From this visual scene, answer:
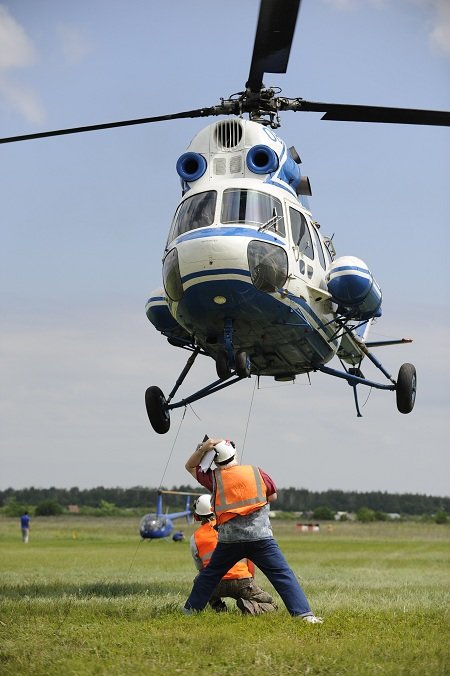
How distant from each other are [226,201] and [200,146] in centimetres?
154

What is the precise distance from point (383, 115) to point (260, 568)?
24.0ft

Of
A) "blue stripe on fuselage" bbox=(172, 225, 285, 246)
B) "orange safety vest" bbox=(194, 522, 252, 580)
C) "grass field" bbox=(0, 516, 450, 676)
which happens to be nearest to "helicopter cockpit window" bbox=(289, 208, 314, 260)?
"blue stripe on fuselage" bbox=(172, 225, 285, 246)

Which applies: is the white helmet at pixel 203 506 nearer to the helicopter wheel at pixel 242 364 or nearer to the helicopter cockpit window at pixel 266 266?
the helicopter wheel at pixel 242 364

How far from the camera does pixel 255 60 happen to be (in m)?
13.2

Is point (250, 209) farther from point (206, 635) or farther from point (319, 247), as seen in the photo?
point (206, 635)

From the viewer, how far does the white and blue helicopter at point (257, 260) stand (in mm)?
12375

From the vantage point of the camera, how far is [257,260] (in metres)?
12.4

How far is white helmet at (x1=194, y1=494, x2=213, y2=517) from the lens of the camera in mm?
11125

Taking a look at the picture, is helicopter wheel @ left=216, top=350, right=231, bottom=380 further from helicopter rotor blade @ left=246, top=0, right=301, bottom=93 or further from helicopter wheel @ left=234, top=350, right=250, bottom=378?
helicopter rotor blade @ left=246, top=0, right=301, bottom=93

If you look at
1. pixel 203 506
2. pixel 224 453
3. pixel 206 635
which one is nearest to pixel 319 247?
pixel 203 506

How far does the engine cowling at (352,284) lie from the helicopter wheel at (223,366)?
1863 millimetres

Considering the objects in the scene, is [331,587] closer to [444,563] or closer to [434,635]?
[434,635]

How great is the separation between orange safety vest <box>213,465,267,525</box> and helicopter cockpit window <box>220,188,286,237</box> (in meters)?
4.27

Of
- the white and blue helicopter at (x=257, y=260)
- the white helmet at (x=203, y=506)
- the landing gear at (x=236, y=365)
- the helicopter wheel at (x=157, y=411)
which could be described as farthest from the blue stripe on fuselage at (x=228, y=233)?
the white helmet at (x=203, y=506)
